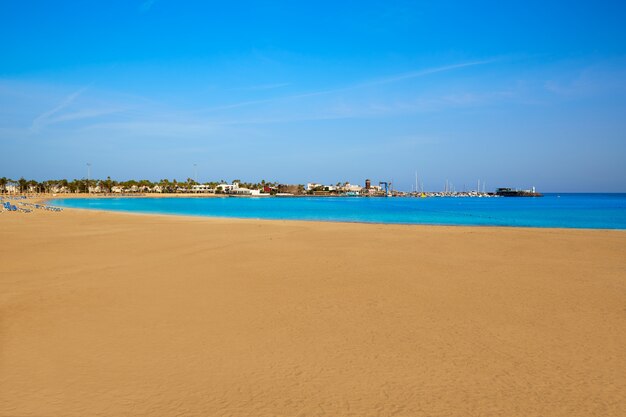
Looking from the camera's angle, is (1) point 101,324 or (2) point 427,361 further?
(1) point 101,324

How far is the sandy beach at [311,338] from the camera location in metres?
5.06

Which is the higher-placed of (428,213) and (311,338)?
(311,338)

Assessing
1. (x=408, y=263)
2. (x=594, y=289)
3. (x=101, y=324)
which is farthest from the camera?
(x=408, y=263)

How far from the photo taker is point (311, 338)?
→ 722 centimetres

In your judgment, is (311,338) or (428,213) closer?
(311,338)

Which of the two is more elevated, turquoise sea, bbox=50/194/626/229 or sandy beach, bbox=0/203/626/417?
sandy beach, bbox=0/203/626/417

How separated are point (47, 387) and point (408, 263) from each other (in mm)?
11795

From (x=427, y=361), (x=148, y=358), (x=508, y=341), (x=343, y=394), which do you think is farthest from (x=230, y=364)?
(x=508, y=341)

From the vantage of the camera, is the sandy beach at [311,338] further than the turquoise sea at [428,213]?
No

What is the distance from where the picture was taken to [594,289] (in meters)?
11.0

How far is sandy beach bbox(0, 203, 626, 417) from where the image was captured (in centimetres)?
506

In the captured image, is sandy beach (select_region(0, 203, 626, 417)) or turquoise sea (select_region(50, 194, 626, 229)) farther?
turquoise sea (select_region(50, 194, 626, 229))

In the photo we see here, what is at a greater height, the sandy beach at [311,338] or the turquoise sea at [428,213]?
the sandy beach at [311,338]

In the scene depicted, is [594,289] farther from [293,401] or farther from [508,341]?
[293,401]
